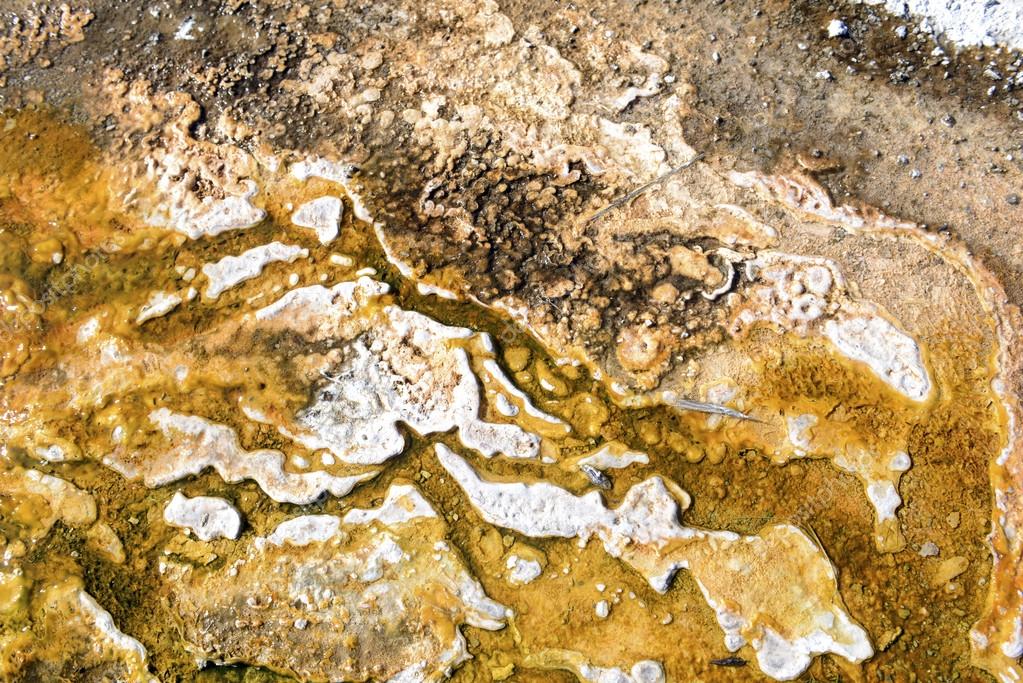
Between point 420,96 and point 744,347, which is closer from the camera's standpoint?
point 744,347

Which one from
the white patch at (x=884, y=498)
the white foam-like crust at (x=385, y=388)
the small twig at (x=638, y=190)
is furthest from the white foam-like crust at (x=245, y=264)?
the white patch at (x=884, y=498)

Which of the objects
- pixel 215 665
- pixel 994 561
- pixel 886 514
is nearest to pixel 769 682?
pixel 886 514

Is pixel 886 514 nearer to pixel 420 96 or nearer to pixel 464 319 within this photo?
pixel 464 319

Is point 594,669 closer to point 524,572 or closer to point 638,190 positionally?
point 524,572

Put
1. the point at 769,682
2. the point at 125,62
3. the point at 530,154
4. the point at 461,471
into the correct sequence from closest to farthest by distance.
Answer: the point at 769,682
the point at 461,471
the point at 530,154
the point at 125,62

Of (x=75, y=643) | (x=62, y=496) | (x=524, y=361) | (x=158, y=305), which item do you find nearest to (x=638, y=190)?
(x=524, y=361)

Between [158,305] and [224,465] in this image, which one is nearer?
[224,465]

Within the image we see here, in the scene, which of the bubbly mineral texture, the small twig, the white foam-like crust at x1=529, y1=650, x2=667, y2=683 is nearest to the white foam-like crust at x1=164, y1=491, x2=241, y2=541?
the bubbly mineral texture
